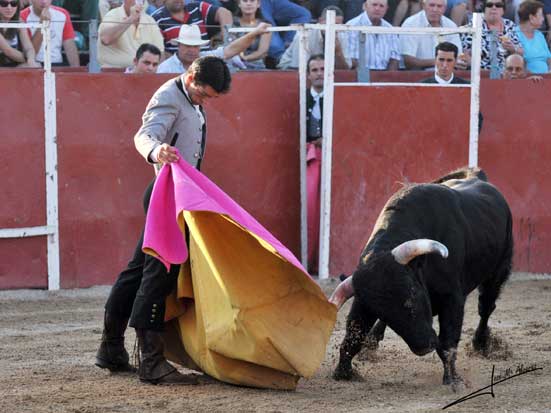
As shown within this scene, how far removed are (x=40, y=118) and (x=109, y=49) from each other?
1238 mm

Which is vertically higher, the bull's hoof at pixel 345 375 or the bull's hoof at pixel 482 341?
the bull's hoof at pixel 345 375

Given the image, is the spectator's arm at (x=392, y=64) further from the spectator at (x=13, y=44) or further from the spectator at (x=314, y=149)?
the spectator at (x=13, y=44)

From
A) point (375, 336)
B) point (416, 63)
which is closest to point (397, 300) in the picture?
point (375, 336)

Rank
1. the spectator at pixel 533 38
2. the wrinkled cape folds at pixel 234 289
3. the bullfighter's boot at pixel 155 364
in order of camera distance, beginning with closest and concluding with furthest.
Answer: the wrinkled cape folds at pixel 234 289 < the bullfighter's boot at pixel 155 364 < the spectator at pixel 533 38

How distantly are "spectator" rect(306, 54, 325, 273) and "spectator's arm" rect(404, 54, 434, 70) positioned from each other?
3.57 ft

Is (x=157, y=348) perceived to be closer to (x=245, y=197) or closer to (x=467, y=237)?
(x=467, y=237)

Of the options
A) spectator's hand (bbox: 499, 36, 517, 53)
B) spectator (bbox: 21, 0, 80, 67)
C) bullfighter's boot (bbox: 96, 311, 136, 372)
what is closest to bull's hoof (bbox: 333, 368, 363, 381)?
bullfighter's boot (bbox: 96, 311, 136, 372)

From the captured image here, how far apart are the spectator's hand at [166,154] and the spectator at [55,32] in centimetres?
395

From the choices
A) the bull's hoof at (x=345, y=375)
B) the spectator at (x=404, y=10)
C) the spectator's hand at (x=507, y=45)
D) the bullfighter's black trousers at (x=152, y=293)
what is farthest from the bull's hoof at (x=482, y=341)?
the spectator at (x=404, y=10)

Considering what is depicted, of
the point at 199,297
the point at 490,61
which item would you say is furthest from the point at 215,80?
the point at 490,61

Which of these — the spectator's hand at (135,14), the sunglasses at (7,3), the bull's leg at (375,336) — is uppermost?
the sunglasses at (7,3)

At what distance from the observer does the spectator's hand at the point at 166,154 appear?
16.8ft

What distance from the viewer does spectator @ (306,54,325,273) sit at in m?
9.08

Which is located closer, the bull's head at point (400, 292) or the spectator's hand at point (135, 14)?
the bull's head at point (400, 292)
